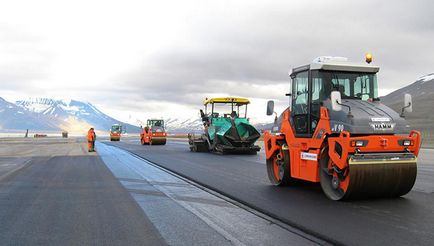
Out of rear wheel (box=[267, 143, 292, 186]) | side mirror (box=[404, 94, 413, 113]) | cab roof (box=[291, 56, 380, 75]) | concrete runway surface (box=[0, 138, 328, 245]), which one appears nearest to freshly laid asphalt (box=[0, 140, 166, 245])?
concrete runway surface (box=[0, 138, 328, 245])

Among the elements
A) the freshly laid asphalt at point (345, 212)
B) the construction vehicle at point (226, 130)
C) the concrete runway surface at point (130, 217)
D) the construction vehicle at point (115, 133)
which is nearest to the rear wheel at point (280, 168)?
the freshly laid asphalt at point (345, 212)

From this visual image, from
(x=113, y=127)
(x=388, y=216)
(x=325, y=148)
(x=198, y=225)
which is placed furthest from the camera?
(x=113, y=127)

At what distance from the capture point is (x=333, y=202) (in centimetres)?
740

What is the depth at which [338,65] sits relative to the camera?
8.28 m

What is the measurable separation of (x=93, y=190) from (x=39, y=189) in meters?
1.20

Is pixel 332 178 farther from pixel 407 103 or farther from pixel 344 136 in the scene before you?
pixel 407 103

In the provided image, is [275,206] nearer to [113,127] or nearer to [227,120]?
[227,120]

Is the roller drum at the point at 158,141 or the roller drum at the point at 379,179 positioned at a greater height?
the roller drum at the point at 158,141

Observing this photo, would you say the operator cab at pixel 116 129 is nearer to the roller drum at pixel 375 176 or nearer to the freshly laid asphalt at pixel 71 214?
the freshly laid asphalt at pixel 71 214

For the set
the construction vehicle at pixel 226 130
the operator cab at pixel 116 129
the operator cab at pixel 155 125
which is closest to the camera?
the construction vehicle at pixel 226 130

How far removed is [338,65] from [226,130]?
512 inches

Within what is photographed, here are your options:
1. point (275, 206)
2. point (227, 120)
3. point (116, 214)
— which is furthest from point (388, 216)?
point (227, 120)

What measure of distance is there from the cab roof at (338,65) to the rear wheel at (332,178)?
5.30 feet

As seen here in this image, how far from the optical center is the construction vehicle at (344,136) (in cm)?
708
